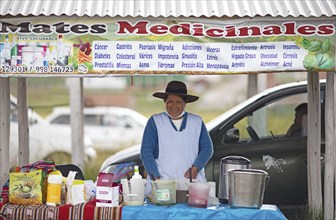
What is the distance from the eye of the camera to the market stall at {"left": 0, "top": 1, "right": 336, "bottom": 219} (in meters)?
7.87

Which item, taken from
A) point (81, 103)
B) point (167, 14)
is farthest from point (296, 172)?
point (81, 103)

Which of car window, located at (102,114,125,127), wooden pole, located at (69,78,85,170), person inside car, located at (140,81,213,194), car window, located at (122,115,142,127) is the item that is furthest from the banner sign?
car window, located at (102,114,125,127)

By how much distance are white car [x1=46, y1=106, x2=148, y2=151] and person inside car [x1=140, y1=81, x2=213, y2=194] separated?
11878 mm

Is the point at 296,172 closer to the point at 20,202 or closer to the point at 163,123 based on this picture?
the point at 163,123

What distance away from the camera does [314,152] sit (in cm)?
999

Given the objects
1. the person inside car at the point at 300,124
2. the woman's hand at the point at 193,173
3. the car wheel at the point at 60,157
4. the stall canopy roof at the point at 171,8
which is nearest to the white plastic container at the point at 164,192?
the woman's hand at the point at 193,173

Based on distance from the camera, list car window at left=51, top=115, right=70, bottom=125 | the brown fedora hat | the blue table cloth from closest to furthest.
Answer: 1. the blue table cloth
2. the brown fedora hat
3. car window at left=51, top=115, right=70, bottom=125

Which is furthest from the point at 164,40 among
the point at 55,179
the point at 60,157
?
the point at 60,157

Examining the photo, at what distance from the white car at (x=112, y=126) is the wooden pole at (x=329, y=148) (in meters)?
11.1

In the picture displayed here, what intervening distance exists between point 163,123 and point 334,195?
263 cm

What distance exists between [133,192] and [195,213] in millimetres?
598

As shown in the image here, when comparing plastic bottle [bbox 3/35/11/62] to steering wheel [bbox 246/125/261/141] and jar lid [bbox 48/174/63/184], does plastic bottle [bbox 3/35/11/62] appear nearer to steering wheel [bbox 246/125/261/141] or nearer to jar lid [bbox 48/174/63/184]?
jar lid [bbox 48/174/63/184]

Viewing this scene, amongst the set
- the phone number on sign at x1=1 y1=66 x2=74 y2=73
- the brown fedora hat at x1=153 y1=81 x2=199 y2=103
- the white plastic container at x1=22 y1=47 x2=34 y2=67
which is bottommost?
the brown fedora hat at x1=153 y1=81 x2=199 y2=103

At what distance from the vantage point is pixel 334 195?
970 cm
